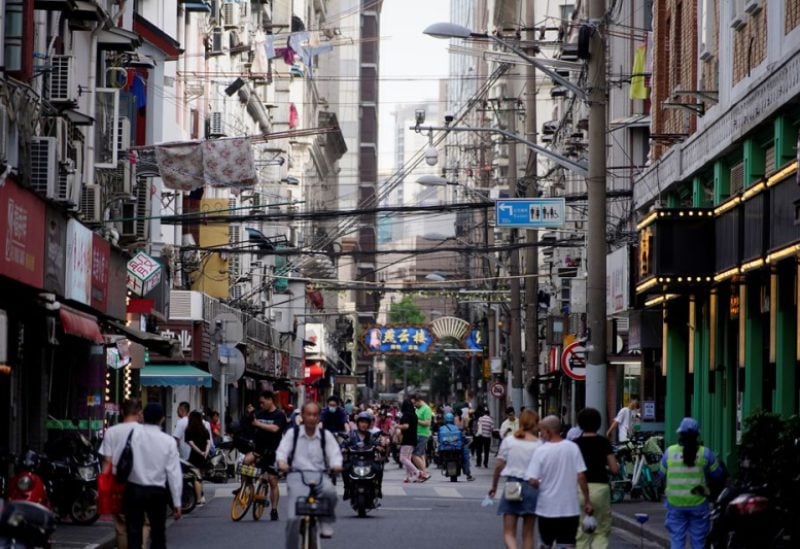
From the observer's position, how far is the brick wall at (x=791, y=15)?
23.3m

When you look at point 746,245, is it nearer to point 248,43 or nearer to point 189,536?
point 189,536

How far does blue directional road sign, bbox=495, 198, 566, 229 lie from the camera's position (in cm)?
3247

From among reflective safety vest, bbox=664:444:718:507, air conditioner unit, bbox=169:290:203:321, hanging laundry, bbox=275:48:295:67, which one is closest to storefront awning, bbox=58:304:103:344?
reflective safety vest, bbox=664:444:718:507

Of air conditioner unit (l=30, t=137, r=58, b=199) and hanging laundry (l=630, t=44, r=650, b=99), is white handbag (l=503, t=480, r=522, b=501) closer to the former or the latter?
air conditioner unit (l=30, t=137, r=58, b=199)

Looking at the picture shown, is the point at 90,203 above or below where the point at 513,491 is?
above

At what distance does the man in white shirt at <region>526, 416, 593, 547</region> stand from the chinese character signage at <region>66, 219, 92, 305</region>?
12.7 m

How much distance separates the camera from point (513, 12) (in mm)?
99312

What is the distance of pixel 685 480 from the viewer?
59.3ft

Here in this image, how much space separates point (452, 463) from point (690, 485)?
23147 mm

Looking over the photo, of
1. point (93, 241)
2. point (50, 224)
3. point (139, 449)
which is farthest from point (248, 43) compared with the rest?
point (139, 449)

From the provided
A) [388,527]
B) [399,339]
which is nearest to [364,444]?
[388,527]

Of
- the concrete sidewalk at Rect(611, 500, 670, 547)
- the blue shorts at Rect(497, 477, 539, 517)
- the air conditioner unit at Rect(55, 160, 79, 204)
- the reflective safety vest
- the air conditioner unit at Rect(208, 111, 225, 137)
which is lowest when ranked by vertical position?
the concrete sidewalk at Rect(611, 500, 670, 547)

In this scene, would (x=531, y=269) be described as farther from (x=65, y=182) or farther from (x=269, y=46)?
(x=65, y=182)

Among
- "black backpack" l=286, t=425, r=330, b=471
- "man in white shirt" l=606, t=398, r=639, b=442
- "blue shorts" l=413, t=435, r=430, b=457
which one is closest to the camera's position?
"black backpack" l=286, t=425, r=330, b=471
